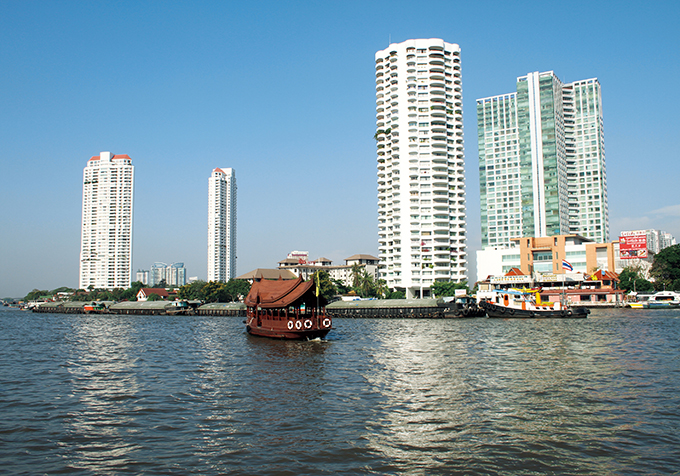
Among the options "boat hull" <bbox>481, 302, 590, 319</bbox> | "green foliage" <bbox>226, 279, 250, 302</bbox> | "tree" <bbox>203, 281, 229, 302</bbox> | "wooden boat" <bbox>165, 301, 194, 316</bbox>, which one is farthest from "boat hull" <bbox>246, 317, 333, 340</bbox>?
"green foliage" <bbox>226, 279, 250, 302</bbox>

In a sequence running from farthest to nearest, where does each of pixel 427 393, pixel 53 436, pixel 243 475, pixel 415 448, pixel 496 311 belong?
pixel 496 311 → pixel 427 393 → pixel 53 436 → pixel 415 448 → pixel 243 475

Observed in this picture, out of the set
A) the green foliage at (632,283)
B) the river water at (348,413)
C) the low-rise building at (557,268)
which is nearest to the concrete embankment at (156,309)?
the low-rise building at (557,268)

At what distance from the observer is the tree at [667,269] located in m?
108

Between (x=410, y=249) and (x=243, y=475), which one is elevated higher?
(x=410, y=249)

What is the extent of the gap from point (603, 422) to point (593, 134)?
181146mm

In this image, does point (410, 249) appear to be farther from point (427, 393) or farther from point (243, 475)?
point (243, 475)

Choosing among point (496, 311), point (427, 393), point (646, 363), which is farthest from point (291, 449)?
point (496, 311)

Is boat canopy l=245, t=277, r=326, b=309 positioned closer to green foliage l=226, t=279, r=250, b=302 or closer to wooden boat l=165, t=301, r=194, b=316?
wooden boat l=165, t=301, r=194, b=316

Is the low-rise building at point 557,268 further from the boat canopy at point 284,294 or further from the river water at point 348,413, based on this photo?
the river water at point 348,413

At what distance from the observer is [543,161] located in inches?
6289

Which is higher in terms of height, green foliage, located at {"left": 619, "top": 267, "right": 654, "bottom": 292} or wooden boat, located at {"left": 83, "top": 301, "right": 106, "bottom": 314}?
green foliage, located at {"left": 619, "top": 267, "right": 654, "bottom": 292}

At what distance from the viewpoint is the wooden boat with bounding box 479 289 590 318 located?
66812 mm

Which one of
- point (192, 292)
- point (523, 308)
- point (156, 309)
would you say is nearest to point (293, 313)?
point (523, 308)

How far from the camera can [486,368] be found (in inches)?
1032
